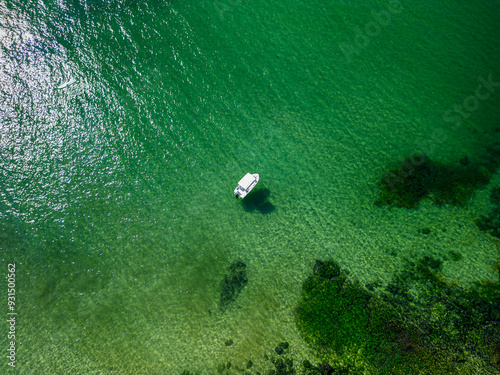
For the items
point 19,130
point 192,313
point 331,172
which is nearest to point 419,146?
point 331,172

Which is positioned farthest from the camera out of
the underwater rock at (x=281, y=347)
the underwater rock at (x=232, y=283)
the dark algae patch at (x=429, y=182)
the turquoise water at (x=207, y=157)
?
the dark algae patch at (x=429, y=182)

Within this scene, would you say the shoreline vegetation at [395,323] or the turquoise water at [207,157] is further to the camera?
the turquoise water at [207,157]

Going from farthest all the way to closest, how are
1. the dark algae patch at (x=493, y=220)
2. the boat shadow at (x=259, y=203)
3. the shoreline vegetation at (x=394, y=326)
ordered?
the boat shadow at (x=259, y=203) < the dark algae patch at (x=493, y=220) < the shoreline vegetation at (x=394, y=326)

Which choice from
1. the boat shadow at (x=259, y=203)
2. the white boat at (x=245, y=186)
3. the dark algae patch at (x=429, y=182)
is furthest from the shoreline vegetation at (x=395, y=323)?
the white boat at (x=245, y=186)

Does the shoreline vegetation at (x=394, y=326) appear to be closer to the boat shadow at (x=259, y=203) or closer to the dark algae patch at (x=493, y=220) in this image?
the dark algae patch at (x=493, y=220)

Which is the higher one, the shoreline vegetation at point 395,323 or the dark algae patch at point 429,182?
the dark algae patch at point 429,182

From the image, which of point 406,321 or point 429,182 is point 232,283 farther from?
point 429,182
